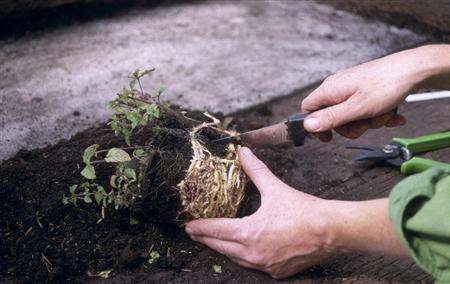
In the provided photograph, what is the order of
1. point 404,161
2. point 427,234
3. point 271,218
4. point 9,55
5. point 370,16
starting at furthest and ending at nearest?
point 370,16 → point 9,55 → point 404,161 → point 271,218 → point 427,234

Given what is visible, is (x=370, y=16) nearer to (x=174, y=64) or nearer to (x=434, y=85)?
(x=174, y=64)

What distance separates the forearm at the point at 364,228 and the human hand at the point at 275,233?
4 cm

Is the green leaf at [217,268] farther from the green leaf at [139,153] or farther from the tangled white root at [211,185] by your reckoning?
the green leaf at [139,153]

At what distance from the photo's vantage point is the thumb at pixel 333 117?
1925 mm

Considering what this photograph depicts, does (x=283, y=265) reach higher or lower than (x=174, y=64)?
lower

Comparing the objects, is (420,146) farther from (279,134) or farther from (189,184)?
(189,184)

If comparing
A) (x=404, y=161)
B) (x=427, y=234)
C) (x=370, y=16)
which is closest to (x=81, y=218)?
(x=427, y=234)

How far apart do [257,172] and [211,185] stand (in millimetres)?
170

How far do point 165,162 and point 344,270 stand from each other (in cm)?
74

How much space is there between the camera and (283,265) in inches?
68.5

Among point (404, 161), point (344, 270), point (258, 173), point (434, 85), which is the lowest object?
point (344, 270)

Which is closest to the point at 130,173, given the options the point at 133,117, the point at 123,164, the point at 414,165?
the point at 123,164

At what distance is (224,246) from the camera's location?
71.1 inches

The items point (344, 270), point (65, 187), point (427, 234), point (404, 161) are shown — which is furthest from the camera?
point (404, 161)
